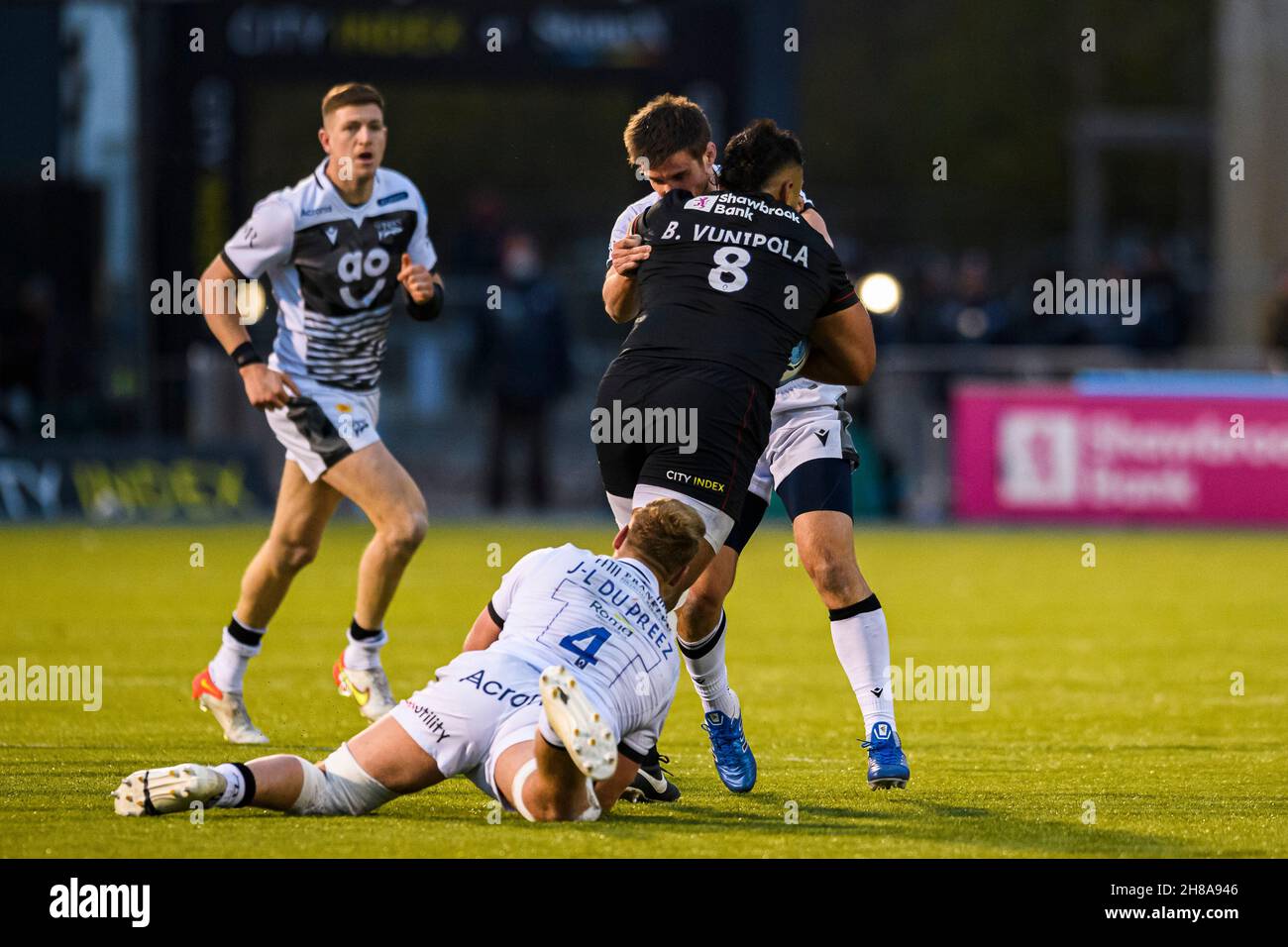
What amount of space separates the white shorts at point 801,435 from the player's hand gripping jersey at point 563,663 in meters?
1.37

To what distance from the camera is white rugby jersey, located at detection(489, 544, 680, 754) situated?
625 cm

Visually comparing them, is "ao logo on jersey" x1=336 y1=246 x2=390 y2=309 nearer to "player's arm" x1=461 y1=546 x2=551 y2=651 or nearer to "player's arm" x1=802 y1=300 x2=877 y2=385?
"player's arm" x1=802 y1=300 x2=877 y2=385

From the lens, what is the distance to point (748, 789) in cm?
735

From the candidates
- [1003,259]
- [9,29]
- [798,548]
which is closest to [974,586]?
[798,548]

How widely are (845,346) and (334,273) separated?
2.73m

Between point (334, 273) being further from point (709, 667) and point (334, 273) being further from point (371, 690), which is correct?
point (709, 667)

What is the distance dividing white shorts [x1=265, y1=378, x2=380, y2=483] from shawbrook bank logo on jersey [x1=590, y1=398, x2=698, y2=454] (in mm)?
2133

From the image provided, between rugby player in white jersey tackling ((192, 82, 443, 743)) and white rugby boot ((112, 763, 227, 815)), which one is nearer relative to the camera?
white rugby boot ((112, 763, 227, 815))

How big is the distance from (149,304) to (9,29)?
297cm

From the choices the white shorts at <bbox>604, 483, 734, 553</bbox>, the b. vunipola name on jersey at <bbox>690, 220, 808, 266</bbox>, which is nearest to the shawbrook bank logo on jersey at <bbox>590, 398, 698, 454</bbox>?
the white shorts at <bbox>604, 483, 734, 553</bbox>

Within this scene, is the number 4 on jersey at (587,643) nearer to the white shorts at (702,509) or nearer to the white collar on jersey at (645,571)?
the white collar on jersey at (645,571)

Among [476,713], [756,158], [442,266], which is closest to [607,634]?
[476,713]

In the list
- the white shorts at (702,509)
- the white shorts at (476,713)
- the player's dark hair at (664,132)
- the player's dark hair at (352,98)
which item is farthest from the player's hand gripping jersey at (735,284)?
the player's dark hair at (352,98)

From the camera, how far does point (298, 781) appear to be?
633cm
